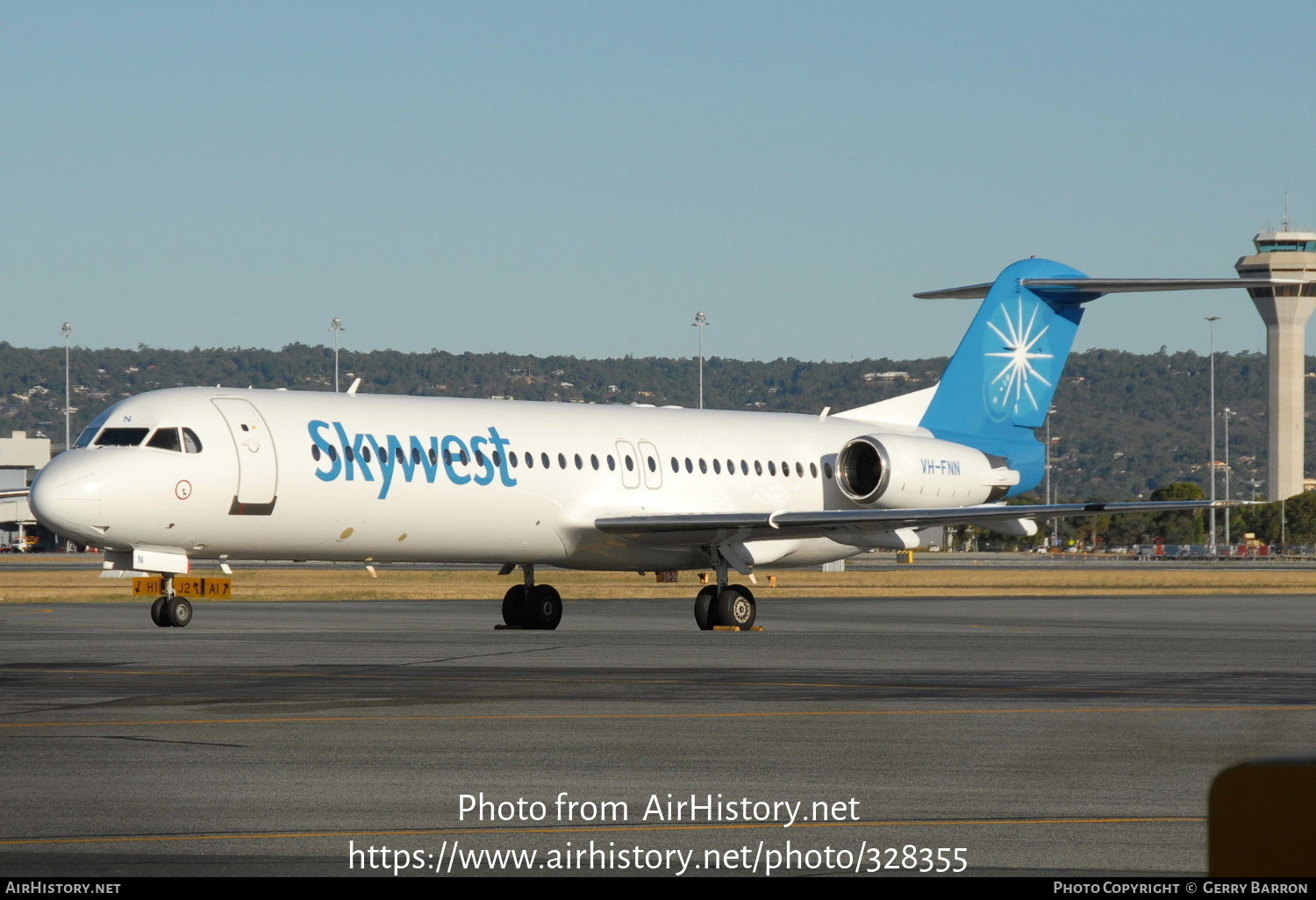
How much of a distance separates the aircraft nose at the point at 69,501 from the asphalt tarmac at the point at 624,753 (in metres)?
1.64

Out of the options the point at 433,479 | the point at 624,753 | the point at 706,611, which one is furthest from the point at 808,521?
the point at 624,753

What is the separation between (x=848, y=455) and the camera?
33.6 meters

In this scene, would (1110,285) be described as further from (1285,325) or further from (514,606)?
(1285,325)

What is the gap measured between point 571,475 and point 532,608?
7.82 ft

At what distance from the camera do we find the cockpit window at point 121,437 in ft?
82.4

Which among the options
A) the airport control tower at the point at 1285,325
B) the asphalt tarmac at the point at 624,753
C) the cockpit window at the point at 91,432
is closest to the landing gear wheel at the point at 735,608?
the asphalt tarmac at the point at 624,753

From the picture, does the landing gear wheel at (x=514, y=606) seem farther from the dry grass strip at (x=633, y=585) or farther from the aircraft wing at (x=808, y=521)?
the dry grass strip at (x=633, y=585)

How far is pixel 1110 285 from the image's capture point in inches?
1336

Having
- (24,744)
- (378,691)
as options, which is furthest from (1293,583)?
(24,744)

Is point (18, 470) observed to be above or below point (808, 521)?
below

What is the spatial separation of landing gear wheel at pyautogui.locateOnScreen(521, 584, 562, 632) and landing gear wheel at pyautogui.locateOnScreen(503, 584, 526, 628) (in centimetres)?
7
